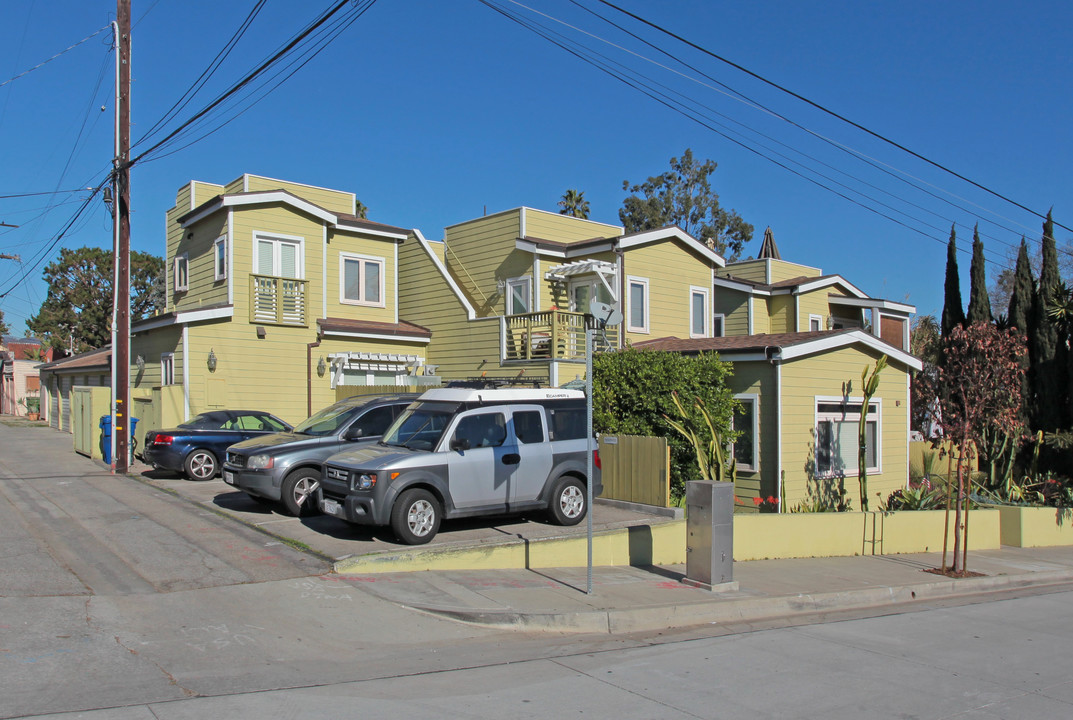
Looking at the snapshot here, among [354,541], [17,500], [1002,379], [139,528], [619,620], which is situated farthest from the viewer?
[17,500]

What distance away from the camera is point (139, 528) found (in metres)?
11.3

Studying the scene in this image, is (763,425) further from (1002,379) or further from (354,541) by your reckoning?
(354,541)

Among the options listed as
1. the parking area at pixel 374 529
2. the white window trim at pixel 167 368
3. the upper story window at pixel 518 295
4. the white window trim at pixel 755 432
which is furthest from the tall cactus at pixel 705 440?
the white window trim at pixel 167 368

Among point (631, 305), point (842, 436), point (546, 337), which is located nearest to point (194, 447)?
point (546, 337)

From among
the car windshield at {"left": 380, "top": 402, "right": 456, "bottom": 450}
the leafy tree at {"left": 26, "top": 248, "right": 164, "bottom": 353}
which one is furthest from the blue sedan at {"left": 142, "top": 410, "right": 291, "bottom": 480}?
the leafy tree at {"left": 26, "top": 248, "right": 164, "bottom": 353}

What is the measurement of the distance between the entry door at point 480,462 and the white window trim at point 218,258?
12.4 m

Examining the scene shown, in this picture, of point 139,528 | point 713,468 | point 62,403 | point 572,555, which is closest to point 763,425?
point 713,468

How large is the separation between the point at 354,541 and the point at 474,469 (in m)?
1.78

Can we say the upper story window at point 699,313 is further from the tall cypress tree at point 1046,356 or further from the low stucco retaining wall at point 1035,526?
the low stucco retaining wall at point 1035,526

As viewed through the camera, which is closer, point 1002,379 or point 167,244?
point 1002,379

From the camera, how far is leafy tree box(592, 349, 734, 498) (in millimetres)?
14406

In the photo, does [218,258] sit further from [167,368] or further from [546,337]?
[546,337]

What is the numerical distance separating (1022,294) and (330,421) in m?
19.9

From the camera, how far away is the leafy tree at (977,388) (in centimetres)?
1266
